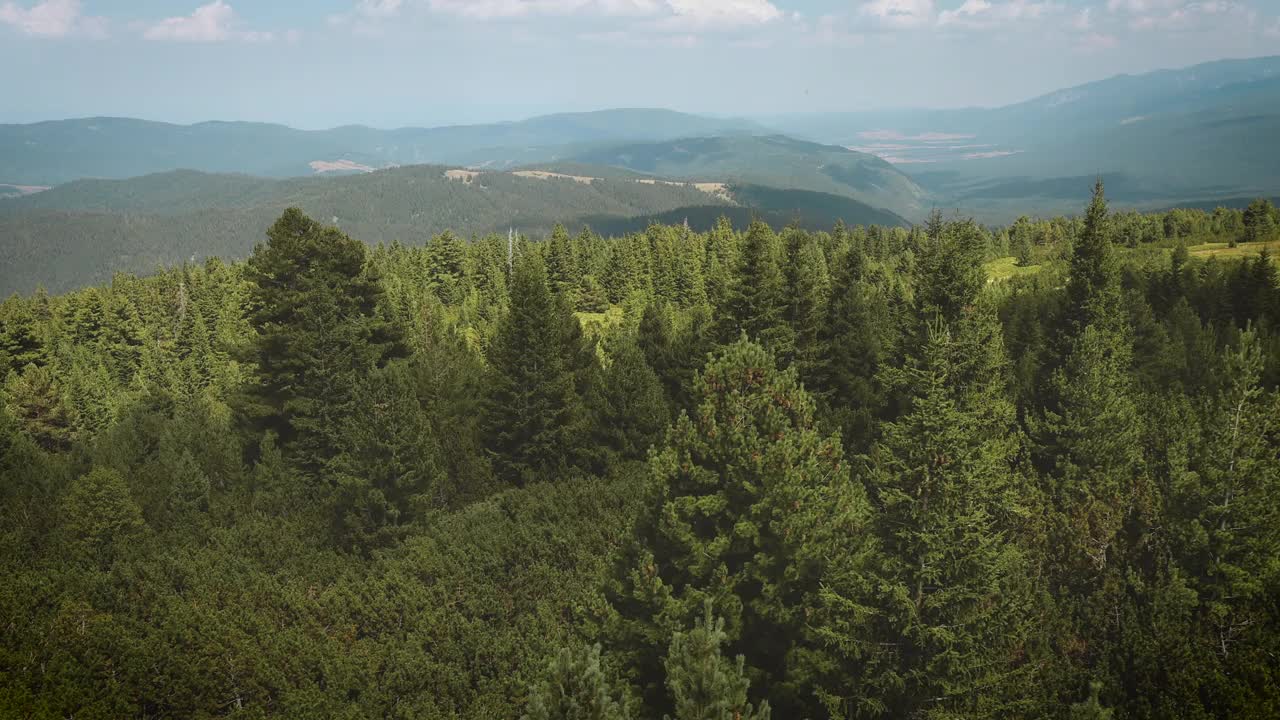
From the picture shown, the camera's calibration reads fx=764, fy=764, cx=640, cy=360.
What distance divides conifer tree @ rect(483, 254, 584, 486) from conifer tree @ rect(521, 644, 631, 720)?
21731 millimetres

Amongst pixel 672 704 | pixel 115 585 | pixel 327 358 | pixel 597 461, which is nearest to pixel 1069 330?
pixel 597 461

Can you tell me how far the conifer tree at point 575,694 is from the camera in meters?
9.97

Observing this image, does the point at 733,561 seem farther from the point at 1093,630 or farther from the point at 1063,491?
the point at 1063,491

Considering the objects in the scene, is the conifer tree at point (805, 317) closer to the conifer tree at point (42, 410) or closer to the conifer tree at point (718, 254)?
the conifer tree at point (718, 254)

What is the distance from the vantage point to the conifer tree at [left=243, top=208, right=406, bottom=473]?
3186cm

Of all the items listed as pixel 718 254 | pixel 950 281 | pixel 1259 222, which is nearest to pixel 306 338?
pixel 950 281

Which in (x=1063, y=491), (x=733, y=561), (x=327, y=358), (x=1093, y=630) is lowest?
(x=1093, y=630)

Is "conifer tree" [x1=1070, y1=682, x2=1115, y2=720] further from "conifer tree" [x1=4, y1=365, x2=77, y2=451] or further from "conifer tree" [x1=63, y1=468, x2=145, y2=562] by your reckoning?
"conifer tree" [x1=4, y1=365, x2=77, y2=451]

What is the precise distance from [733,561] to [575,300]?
6611 centimetres

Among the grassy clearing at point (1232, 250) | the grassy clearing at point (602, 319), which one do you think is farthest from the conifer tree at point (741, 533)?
the grassy clearing at point (1232, 250)

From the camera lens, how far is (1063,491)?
77.6ft

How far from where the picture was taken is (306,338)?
31734mm

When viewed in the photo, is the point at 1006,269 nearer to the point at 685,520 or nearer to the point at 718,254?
the point at 718,254

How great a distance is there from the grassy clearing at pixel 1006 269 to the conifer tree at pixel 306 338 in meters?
62.5
